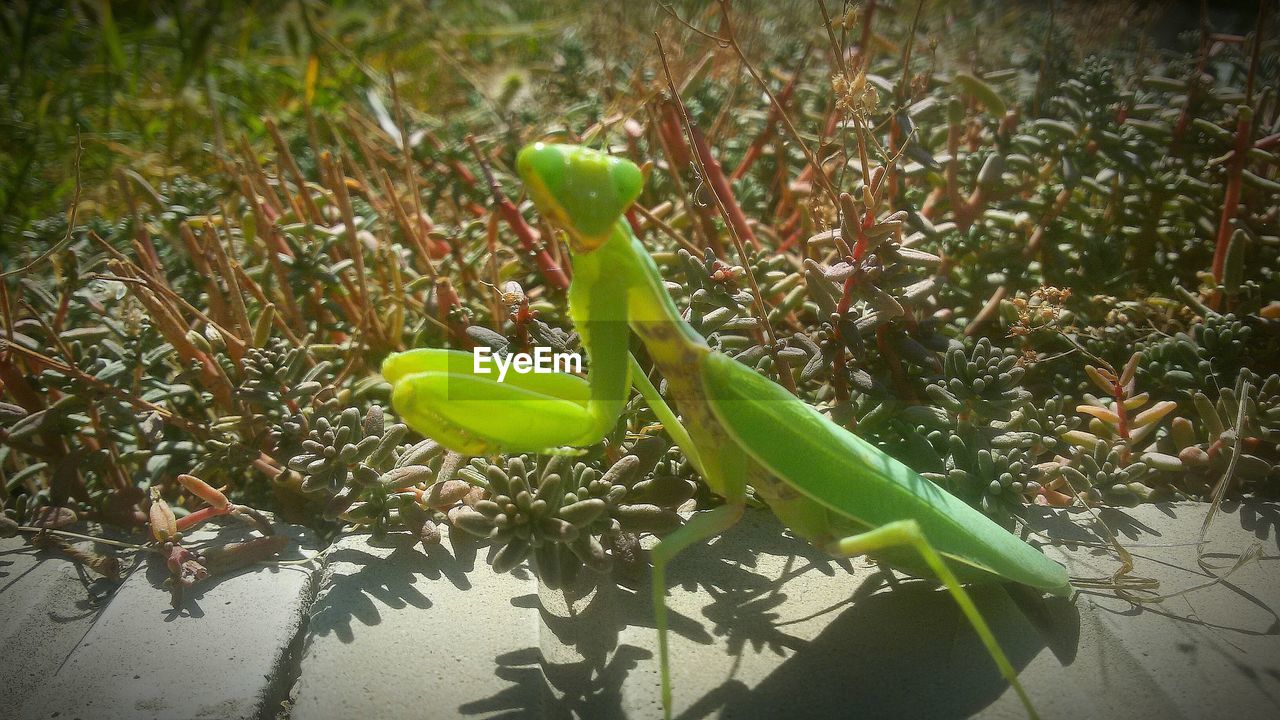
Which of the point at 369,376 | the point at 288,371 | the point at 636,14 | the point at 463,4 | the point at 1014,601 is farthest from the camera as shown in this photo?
the point at 463,4

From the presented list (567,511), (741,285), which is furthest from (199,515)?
(741,285)

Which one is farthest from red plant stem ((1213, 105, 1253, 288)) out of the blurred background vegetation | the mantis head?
the mantis head

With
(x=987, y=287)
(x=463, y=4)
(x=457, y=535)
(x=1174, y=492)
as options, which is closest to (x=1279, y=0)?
(x=987, y=287)

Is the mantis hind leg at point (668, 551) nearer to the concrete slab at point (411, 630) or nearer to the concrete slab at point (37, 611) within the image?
the concrete slab at point (411, 630)

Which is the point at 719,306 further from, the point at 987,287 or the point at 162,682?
the point at 162,682

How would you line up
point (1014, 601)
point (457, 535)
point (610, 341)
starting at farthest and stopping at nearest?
point (457, 535), point (1014, 601), point (610, 341)

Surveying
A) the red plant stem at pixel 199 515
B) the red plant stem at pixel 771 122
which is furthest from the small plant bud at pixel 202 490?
the red plant stem at pixel 771 122

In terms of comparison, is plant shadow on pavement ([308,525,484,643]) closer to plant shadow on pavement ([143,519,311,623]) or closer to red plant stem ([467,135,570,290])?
plant shadow on pavement ([143,519,311,623])
